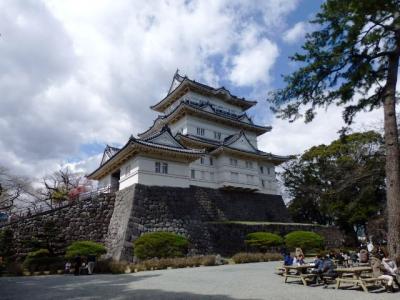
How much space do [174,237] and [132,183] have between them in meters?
5.23

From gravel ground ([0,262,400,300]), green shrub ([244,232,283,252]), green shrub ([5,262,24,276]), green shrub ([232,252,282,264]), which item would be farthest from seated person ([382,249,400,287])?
green shrub ([5,262,24,276])

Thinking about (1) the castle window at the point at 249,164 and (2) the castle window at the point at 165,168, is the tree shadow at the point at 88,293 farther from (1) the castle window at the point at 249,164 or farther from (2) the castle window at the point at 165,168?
(1) the castle window at the point at 249,164

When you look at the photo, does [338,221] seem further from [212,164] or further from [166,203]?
[166,203]

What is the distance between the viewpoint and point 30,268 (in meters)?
18.0

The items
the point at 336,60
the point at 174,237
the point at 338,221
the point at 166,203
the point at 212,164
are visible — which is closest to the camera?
the point at 336,60

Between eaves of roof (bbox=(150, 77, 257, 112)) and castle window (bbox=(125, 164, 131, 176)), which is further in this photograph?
eaves of roof (bbox=(150, 77, 257, 112))

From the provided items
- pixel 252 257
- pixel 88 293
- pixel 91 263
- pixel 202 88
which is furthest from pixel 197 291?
pixel 202 88

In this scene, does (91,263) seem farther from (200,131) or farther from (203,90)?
(203,90)

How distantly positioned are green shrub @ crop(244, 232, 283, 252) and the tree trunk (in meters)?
14.5

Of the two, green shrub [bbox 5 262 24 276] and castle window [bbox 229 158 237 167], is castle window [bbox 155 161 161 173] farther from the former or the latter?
castle window [bbox 229 158 237 167]

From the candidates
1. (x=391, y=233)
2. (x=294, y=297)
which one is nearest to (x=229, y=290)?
(x=294, y=297)

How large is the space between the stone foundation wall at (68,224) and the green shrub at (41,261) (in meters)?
1.03

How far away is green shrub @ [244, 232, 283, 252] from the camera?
24531 mm

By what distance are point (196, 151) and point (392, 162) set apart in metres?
15.1
